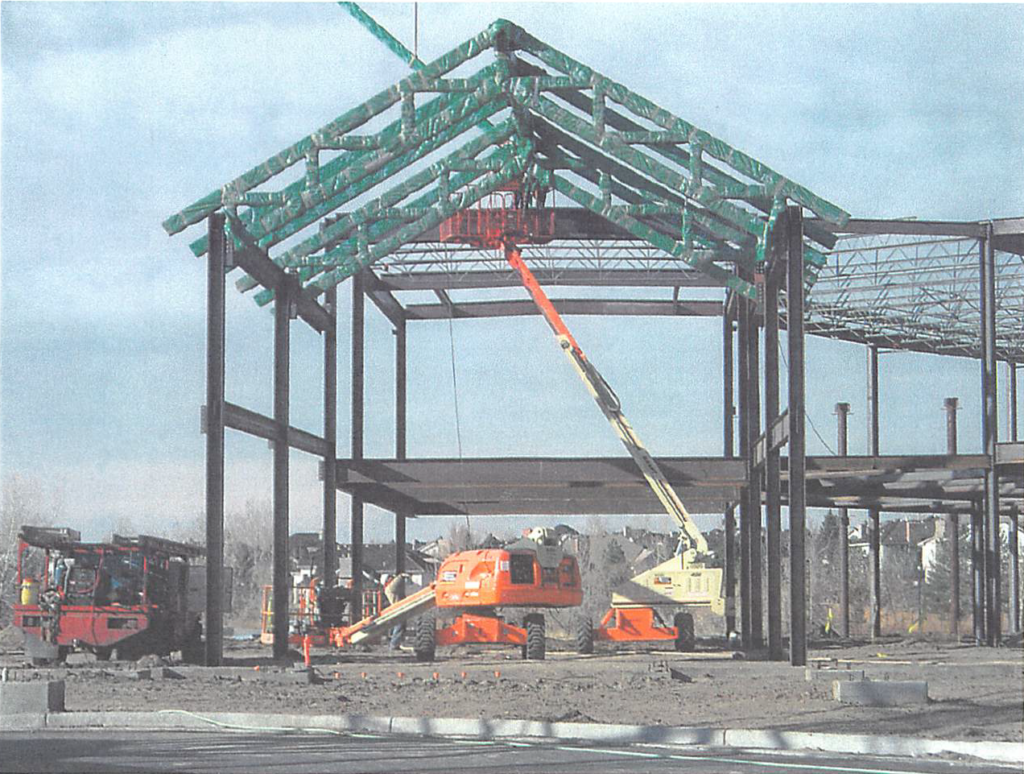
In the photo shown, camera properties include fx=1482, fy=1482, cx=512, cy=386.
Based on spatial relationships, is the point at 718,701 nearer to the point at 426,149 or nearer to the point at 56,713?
the point at 56,713

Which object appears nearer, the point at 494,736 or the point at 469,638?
the point at 494,736

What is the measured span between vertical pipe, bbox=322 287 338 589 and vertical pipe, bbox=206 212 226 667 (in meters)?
9.66

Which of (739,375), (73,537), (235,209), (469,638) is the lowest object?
(469,638)

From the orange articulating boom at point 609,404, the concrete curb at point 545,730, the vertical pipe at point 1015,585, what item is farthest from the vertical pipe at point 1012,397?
the concrete curb at point 545,730

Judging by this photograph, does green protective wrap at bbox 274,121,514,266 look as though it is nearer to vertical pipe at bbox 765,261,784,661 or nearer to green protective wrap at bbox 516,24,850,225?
green protective wrap at bbox 516,24,850,225

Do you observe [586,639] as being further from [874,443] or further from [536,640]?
[874,443]

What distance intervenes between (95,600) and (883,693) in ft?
54.7

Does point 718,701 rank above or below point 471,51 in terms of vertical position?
below

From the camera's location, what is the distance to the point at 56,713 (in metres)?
18.8

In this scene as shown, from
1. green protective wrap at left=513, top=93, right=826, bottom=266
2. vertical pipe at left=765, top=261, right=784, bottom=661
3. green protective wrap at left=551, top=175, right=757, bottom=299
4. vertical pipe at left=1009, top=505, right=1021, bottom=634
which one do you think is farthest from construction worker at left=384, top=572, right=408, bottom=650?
vertical pipe at left=1009, top=505, right=1021, bottom=634

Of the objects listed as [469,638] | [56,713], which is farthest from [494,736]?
[469,638]

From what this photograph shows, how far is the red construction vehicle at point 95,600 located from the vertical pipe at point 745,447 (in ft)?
49.2

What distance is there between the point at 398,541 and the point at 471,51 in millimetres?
21403

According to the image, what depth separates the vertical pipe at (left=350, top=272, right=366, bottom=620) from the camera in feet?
135
